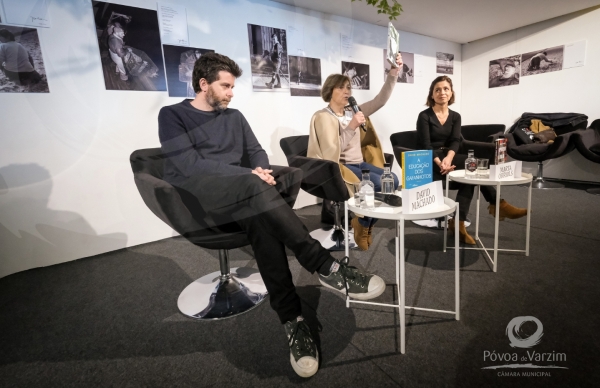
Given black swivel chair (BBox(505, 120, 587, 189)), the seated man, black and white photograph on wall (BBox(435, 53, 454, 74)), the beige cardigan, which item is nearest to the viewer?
the seated man

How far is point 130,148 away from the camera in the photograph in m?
2.27

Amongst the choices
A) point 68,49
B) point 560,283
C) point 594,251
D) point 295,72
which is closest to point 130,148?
point 68,49

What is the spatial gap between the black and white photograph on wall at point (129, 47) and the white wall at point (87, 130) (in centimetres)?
5

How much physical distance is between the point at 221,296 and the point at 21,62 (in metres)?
1.85

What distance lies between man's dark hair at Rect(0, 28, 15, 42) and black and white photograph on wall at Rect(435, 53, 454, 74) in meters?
4.14

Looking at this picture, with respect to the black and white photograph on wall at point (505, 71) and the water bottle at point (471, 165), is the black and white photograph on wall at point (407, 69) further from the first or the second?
the water bottle at point (471, 165)

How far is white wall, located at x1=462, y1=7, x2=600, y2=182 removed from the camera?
3568mm

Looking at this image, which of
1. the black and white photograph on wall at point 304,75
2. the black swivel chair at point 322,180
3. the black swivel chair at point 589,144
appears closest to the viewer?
the black swivel chair at point 322,180

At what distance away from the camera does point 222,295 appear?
1.53 m

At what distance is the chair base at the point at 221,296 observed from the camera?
1.43m

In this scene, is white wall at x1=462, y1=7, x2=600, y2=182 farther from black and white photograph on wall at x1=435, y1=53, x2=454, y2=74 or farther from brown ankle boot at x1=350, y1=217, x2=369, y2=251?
brown ankle boot at x1=350, y1=217, x2=369, y2=251

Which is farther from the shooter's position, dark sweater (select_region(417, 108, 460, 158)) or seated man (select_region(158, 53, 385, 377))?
dark sweater (select_region(417, 108, 460, 158))

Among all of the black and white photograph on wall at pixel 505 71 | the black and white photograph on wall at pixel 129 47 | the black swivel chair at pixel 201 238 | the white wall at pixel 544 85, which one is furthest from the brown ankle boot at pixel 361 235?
the black and white photograph on wall at pixel 505 71

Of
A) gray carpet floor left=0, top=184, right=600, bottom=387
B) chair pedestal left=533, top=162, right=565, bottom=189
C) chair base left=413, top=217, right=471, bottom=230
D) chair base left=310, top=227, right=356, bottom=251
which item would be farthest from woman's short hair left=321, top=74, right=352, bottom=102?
chair pedestal left=533, top=162, right=565, bottom=189
